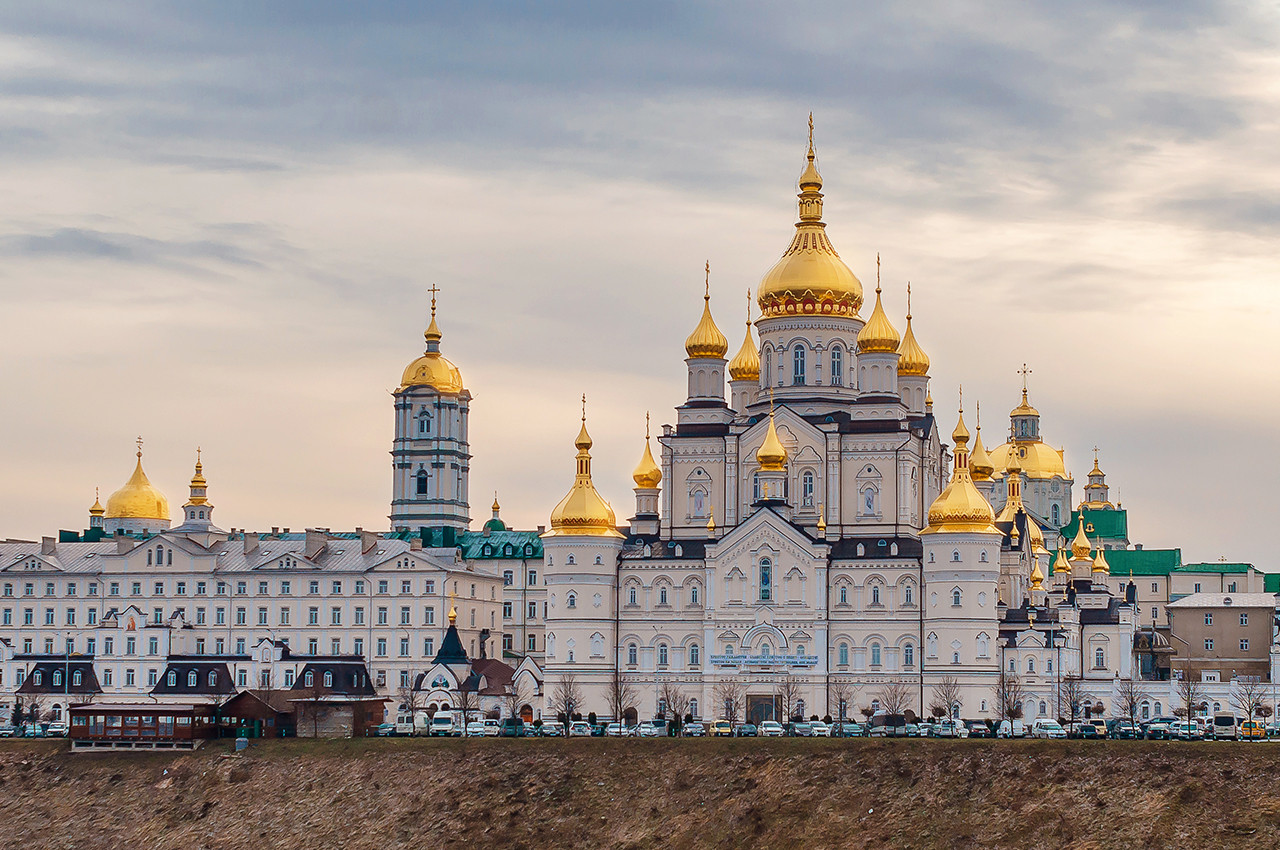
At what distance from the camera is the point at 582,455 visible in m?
94.1

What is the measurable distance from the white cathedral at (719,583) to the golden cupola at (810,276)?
0.11 metres

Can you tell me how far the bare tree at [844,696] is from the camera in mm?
87688

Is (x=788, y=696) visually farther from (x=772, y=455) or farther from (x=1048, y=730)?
(x=1048, y=730)

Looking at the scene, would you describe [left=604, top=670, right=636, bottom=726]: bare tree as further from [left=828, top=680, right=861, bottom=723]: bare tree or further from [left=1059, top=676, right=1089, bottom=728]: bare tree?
[left=1059, top=676, right=1089, bottom=728]: bare tree

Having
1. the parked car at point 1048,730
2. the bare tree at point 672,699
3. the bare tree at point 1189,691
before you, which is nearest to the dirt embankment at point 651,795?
the parked car at point 1048,730

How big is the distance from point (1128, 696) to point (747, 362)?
23.4 metres

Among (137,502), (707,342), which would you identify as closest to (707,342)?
(707,342)

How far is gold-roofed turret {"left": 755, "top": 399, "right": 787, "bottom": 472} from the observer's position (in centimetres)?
9081

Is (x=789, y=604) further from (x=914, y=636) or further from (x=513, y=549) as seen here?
(x=513, y=549)

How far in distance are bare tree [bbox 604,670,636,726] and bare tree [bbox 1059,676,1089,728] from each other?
59.1 ft

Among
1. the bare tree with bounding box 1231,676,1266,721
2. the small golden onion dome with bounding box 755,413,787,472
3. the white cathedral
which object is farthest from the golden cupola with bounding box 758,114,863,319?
the bare tree with bounding box 1231,676,1266,721

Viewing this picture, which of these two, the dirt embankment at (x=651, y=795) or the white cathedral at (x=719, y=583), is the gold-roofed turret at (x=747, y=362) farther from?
the dirt embankment at (x=651, y=795)

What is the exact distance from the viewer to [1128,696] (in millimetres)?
87688

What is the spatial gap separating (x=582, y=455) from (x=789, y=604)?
466 inches
